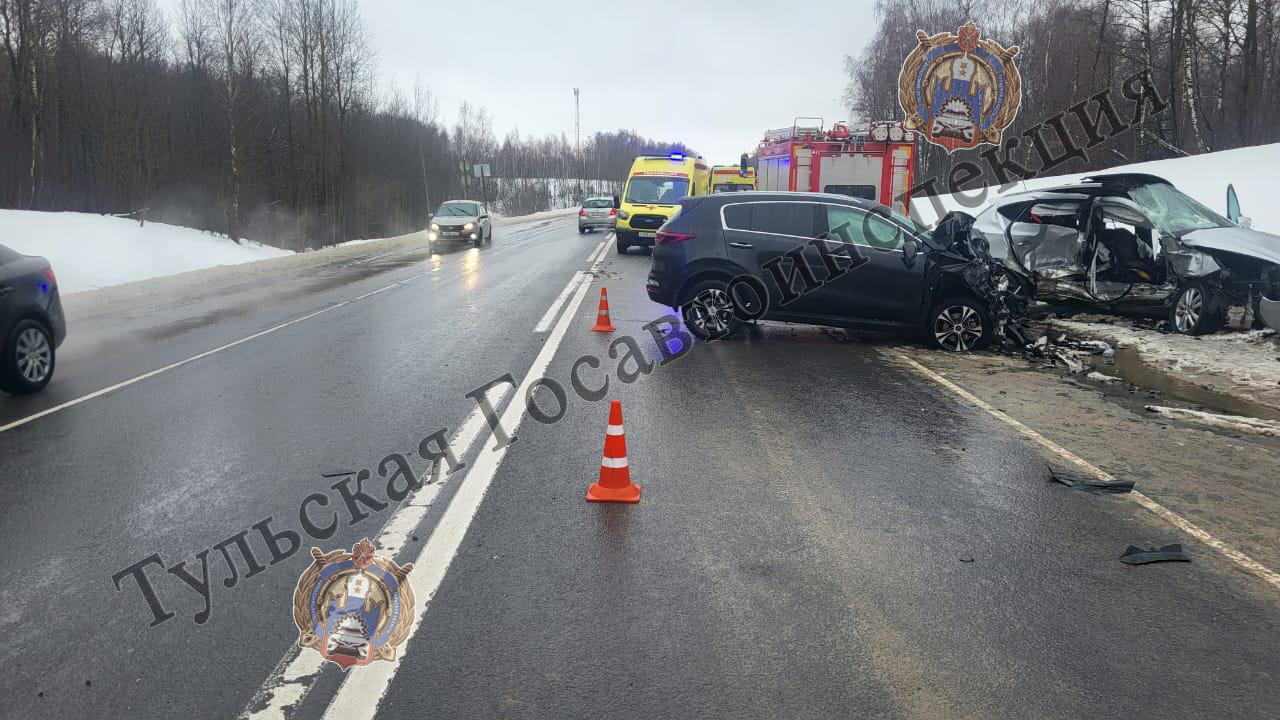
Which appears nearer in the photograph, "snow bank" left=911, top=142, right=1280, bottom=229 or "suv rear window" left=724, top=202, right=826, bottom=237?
"suv rear window" left=724, top=202, right=826, bottom=237

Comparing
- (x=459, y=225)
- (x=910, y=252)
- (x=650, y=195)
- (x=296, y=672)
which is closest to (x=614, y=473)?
(x=296, y=672)

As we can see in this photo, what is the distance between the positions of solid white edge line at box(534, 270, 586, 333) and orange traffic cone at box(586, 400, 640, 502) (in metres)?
6.28

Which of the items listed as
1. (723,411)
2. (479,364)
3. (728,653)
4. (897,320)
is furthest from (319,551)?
(897,320)

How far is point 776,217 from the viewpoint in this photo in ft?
34.8

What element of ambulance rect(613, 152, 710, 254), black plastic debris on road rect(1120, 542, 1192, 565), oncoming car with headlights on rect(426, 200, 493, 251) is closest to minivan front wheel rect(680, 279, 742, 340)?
black plastic debris on road rect(1120, 542, 1192, 565)

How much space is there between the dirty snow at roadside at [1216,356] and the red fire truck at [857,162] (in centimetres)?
779

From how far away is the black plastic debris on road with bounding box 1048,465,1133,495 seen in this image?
5.35 metres

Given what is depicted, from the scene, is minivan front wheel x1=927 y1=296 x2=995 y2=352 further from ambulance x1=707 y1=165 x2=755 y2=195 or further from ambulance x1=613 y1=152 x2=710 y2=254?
ambulance x1=707 y1=165 x2=755 y2=195

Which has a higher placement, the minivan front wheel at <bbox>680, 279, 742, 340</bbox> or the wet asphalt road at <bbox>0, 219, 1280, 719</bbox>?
the minivan front wheel at <bbox>680, 279, 742, 340</bbox>

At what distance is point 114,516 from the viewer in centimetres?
473

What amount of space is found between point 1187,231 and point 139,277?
2130cm

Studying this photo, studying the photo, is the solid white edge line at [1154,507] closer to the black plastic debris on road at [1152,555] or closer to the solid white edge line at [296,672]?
the black plastic debris on road at [1152,555]

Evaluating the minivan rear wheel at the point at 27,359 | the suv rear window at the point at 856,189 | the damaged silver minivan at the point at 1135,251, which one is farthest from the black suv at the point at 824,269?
the suv rear window at the point at 856,189

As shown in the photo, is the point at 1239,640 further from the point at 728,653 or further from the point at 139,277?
the point at 139,277
